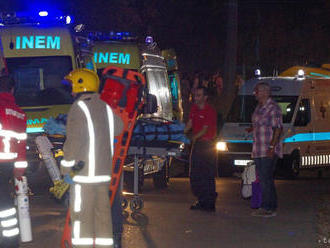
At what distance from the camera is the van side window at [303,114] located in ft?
55.1

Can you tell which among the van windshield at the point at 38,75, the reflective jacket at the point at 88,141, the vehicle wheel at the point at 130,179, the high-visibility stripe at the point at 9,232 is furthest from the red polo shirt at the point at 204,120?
the reflective jacket at the point at 88,141

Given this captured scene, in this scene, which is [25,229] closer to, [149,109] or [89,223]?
[89,223]

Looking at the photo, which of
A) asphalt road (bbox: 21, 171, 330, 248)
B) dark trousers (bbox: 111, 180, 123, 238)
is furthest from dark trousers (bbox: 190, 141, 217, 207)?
dark trousers (bbox: 111, 180, 123, 238)

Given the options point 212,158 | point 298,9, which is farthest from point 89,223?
point 298,9

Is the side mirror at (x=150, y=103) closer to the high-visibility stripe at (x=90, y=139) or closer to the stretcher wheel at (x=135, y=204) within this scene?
the stretcher wheel at (x=135, y=204)

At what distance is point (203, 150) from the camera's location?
11.6 meters

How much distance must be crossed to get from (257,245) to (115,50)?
7.00m

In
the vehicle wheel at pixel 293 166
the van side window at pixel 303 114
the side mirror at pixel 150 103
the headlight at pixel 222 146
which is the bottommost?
the vehicle wheel at pixel 293 166

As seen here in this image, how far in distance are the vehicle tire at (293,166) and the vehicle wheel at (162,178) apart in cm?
311

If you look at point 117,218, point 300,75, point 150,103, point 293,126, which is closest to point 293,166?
point 293,126

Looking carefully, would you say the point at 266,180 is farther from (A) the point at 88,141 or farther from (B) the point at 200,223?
(A) the point at 88,141

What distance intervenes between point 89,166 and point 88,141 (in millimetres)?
215

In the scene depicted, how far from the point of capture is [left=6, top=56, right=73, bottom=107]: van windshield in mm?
13273

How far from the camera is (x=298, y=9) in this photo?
39562 millimetres
